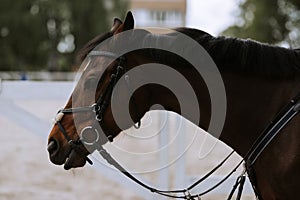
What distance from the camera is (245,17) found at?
30.7 m

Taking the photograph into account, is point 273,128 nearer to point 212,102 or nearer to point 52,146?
point 212,102

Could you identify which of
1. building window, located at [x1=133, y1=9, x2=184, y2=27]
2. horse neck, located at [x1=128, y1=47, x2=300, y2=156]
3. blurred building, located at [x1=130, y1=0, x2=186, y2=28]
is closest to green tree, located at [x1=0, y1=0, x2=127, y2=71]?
building window, located at [x1=133, y1=9, x2=184, y2=27]

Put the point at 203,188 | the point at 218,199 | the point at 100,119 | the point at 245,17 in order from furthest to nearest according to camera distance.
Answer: the point at 245,17
the point at 218,199
the point at 203,188
the point at 100,119

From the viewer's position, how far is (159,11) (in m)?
56.0

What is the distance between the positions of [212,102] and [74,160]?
0.78 meters

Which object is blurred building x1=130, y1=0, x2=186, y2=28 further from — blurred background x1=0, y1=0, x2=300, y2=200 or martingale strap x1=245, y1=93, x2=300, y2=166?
martingale strap x1=245, y1=93, x2=300, y2=166

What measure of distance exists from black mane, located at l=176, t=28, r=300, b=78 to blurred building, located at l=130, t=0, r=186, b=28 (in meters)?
52.8

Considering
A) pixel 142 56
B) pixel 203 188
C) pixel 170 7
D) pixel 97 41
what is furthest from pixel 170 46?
pixel 170 7

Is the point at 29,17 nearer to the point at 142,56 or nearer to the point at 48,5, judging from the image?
the point at 48,5

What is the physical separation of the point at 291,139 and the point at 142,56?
2.71ft

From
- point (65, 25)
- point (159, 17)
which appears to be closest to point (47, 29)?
point (65, 25)

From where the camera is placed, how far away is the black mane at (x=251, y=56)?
2.73 m

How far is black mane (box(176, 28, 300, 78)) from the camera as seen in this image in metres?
2.73

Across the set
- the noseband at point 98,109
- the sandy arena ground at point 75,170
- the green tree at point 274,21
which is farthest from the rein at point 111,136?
the green tree at point 274,21
